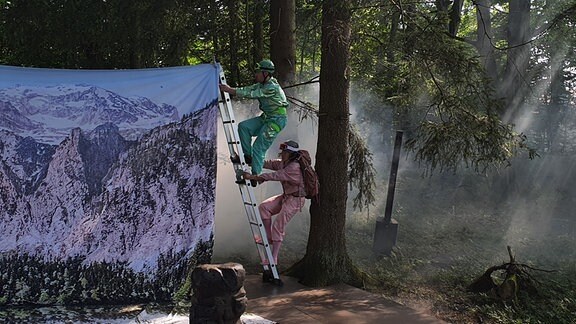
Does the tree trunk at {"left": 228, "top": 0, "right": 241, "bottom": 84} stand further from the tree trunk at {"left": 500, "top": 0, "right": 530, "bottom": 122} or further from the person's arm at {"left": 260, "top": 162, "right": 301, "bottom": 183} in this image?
the tree trunk at {"left": 500, "top": 0, "right": 530, "bottom": 122}

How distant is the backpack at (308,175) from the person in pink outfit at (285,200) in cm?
8

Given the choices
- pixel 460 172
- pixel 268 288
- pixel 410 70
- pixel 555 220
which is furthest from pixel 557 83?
pixel 268 288

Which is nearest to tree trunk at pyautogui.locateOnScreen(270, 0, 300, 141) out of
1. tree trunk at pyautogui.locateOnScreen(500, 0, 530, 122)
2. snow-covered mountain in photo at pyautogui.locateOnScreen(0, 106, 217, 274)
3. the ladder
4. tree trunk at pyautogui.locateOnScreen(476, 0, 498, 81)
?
the ladder

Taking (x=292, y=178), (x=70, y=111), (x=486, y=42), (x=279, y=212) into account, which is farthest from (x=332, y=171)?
(x=486, y=42)

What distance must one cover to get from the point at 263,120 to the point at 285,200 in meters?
0.99

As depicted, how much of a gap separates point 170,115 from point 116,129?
21.3 inches

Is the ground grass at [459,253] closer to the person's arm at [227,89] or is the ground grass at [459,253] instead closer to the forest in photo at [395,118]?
the forest in photo at [395,118]

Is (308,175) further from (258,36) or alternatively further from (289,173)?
(258,36)

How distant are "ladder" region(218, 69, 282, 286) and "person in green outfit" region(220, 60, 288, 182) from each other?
0.12 m

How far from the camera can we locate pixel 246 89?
6.07m

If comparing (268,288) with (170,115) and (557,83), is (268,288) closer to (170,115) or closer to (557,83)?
(170,115)

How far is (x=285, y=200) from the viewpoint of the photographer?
6609mm

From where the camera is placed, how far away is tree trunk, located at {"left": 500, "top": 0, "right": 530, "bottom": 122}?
16609 millimetres

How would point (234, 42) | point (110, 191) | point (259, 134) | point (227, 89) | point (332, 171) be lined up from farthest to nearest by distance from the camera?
point (234, 42)
point (332, 171)
point (259, 134)
point (227, 89)
point (110, 191)
